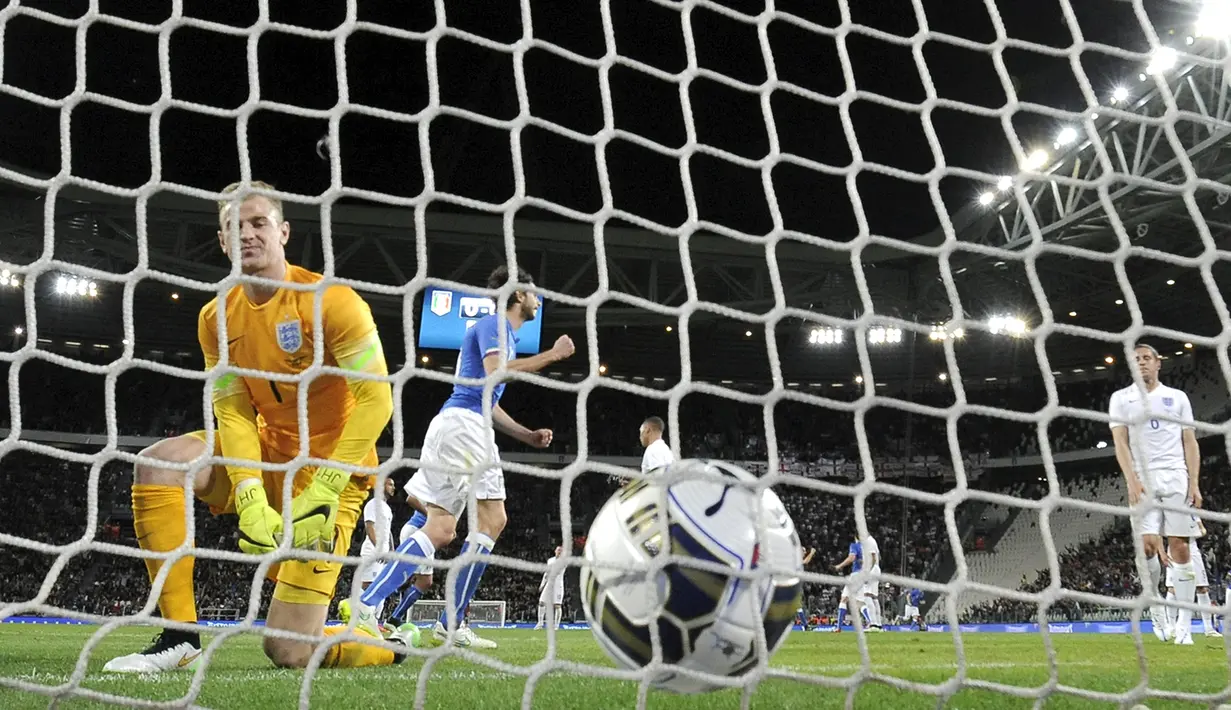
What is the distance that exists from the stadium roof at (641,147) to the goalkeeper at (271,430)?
17.2 feet

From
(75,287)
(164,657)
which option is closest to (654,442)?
(164,657)

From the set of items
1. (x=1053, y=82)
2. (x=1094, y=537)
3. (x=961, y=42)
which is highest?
(x=1053, y=82)

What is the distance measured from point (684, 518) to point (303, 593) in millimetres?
1752

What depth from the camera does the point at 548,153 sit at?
1436cm

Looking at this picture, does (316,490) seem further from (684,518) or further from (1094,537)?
Result: (1094,537)

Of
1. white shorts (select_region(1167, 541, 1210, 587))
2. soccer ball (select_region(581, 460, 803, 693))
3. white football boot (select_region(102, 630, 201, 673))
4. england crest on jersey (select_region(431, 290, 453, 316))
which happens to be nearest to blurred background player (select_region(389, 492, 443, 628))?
white football boot (select_region(102, 630, 201, 673))

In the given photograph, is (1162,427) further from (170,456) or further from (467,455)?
(170,456)

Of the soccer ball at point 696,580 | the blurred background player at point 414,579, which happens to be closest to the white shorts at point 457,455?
the blurred background player at point 414,579

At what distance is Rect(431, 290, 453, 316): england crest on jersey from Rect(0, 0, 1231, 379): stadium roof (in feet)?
2.19

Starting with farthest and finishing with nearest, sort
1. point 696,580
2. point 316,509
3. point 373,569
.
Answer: point 373,569 < point 316,509 < point 696,580

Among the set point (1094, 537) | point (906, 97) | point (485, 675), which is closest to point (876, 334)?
point (1094, 537)

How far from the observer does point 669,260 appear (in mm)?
16344

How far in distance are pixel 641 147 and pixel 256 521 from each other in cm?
630

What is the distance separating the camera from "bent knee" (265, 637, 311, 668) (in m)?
3.46
